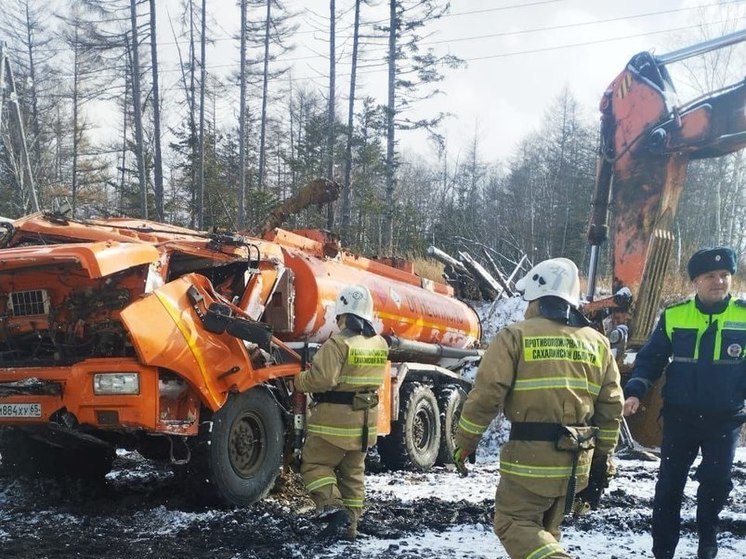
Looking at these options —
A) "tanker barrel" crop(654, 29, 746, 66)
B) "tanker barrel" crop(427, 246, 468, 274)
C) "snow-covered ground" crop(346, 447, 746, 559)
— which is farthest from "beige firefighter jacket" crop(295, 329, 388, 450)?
"tanker barrel" crop(427, 246, 468, 274)

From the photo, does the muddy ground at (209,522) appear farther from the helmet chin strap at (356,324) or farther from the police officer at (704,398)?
the helmet chin strap at (356,324)

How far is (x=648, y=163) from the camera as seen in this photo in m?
8.75

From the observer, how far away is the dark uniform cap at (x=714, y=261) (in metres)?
4.28

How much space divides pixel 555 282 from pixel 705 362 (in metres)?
1.25

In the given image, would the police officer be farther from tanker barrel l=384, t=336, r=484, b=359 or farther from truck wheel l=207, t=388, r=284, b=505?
tanker barrel l=384, t=336, r=484, b=359

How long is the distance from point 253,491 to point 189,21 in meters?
25.1

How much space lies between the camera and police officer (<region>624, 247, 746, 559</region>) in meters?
4.23

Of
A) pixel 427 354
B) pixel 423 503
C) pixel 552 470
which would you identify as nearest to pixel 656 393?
pixel 427 354

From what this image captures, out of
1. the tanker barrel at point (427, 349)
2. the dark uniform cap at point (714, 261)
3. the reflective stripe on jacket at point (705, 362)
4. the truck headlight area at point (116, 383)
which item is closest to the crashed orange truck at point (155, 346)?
the truck headlight area at point (116, 383)

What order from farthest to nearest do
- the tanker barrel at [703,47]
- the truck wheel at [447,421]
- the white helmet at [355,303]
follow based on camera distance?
the truck wheel at [447,421] → the tanker barrel at [703,47] → the white helmet at [355,303]

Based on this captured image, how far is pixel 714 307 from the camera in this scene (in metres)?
4.30

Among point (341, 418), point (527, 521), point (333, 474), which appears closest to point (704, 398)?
point (527, 521)

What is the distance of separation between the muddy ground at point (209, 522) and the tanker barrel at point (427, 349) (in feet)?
5.78

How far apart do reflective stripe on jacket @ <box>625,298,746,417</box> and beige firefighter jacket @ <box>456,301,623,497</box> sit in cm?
101
